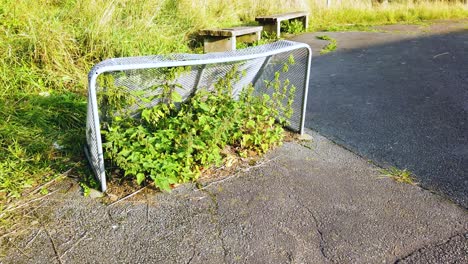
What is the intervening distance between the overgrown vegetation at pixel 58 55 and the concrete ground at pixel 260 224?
411 mm

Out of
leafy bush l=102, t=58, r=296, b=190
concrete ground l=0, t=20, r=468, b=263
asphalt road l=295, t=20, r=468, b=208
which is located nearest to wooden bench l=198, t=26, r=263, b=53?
asphalt road l=295, t=20, r=468, b=208

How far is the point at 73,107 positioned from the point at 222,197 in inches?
82.1

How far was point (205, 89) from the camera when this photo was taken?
3.23 metres

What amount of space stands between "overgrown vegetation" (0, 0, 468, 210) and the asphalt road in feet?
7.92

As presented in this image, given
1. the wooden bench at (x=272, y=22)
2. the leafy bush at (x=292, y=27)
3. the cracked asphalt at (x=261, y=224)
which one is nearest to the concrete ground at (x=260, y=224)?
the cracked asphalt at (x=261, y=224)

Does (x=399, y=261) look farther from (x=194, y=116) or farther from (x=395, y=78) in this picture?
(x=395, y=78)

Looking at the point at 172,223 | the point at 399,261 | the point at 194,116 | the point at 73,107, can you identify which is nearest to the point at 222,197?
the point at 172,223

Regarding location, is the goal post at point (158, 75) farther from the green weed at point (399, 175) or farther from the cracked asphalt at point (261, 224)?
the green weed at point (399, 175)

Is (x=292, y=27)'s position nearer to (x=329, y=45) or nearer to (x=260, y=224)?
A: (x=329, y=45)

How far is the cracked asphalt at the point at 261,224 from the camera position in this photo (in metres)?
2.24

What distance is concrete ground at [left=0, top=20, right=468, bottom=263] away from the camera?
7.34ft

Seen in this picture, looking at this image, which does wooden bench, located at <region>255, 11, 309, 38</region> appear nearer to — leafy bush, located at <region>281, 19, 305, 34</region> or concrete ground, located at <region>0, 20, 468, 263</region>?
leafy bush, located at <region>281, 19, 305, 34</region>

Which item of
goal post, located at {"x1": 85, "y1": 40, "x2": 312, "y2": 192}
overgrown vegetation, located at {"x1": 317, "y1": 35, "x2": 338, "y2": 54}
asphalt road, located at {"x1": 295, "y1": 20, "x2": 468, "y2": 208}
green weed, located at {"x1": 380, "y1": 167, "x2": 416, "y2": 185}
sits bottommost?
green weed, located at {"x1": 380, "y1": 167, "x2": 416, "y2": 185}

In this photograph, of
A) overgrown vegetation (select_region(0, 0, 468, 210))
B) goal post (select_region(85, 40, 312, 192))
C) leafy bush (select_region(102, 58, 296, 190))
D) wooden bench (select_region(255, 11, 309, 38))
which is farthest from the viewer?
wooden bench (select_region(255, 11, 309, 38))
